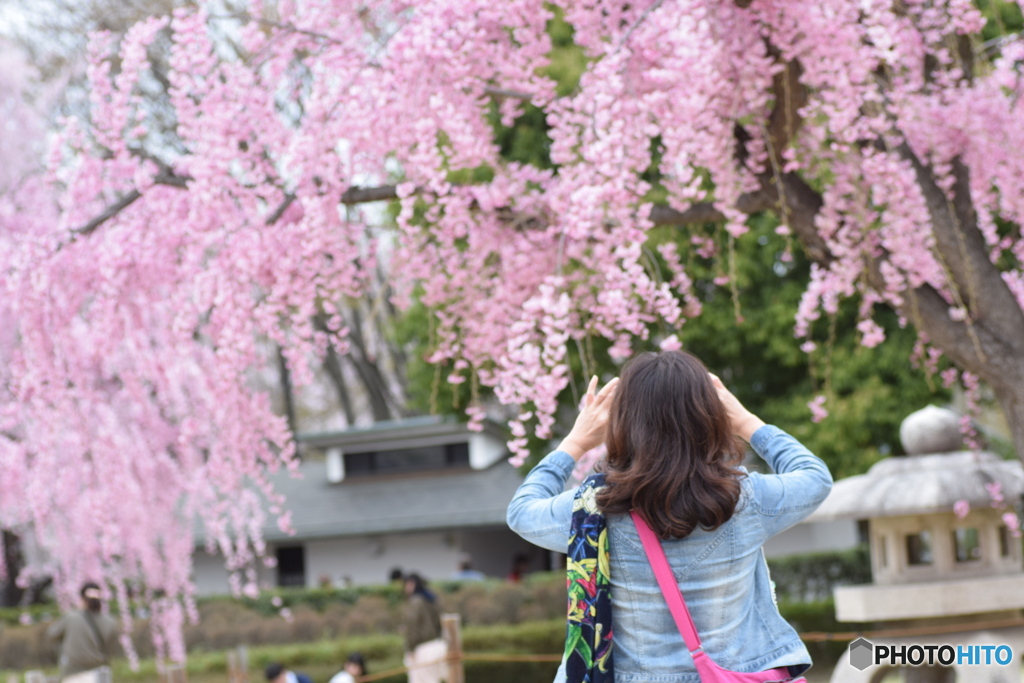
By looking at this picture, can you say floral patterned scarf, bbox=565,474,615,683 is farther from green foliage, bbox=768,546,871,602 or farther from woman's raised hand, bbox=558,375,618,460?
green foliage, bbox=768,546,871,602

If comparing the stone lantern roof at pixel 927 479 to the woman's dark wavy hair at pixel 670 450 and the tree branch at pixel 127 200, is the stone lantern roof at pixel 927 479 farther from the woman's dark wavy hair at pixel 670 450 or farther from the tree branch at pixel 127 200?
the woman's dark wavy hair at pixel 670 450

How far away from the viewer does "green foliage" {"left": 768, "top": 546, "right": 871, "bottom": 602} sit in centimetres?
1308

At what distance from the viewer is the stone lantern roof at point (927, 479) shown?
5.74 meters

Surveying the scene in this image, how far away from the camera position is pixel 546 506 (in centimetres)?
186

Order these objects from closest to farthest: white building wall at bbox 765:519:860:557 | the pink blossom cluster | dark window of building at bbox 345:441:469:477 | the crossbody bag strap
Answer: the crossbody bag strap, the pink blossom cluster, white building wall at bbox 765:519:860:557, dark window of building at bbox 345:441:469:477

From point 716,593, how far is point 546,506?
330 millimetres

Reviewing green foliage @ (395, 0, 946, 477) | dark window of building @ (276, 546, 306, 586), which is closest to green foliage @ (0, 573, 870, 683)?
green foliage @ (395, 0, 946, 477)

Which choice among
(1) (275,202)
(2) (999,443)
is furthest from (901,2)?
(2) (999,443)

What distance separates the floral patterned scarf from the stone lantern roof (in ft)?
14.8

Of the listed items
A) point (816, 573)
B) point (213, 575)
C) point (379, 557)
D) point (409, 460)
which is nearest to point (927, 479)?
point (816, 573)

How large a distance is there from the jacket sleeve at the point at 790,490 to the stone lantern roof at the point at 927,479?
4.32 m

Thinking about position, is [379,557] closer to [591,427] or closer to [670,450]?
[591,427]

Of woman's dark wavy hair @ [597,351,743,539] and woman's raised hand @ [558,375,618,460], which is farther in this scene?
woman's raised hand @ [558,375,618,460]

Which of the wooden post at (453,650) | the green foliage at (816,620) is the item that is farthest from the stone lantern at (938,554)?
the green foliage at (816,620)
